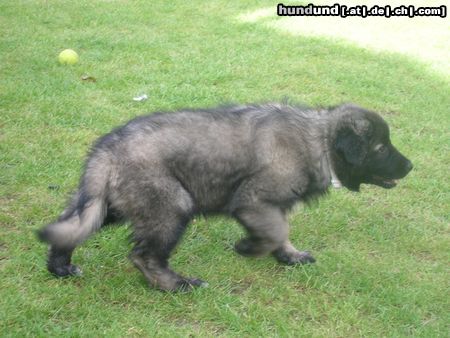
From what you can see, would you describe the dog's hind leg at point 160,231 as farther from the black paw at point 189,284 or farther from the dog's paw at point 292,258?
the dog's paw at point 292,258

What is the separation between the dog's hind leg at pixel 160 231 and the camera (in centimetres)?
354

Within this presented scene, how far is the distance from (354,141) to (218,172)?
913 mm

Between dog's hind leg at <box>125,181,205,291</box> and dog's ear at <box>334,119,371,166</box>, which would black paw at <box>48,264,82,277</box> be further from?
dog's ear at <box>334,119,371,166</box>

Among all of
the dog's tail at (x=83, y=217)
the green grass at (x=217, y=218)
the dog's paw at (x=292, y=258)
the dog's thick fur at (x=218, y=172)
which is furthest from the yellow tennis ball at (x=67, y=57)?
the dog's paw at (x=292, y=258)

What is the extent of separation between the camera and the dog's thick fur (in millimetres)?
3535

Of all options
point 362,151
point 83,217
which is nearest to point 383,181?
point 362,151

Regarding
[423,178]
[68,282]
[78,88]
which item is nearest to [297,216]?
[423,178]

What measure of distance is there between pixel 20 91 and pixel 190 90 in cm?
181

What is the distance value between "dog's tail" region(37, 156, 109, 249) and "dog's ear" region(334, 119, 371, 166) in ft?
4.93

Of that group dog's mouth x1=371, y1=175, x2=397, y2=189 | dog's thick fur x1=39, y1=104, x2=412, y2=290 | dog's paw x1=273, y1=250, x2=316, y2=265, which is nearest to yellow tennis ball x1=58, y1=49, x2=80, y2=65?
dog's thick fur x1=39, y1=104, x2=412, y2=290

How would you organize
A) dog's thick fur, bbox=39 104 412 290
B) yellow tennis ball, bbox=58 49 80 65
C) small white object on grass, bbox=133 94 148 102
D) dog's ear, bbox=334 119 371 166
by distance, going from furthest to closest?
yellow tennis ball, bbox=58 49 80 65
small white object on grass, bbox=133 94 148 102
dog's ear, bbox=334 119 371 166
dog's thick fur, bbox=39 104 412 290

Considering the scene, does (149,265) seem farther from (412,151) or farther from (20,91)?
(20,91)

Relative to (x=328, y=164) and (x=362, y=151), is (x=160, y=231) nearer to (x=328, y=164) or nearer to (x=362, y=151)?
(x=328, y=164)

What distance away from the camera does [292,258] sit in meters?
4.13
